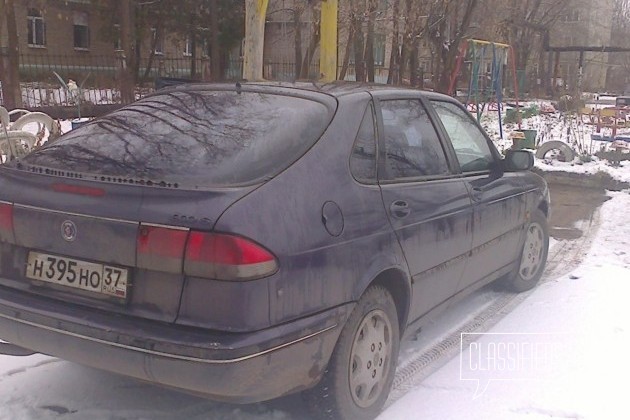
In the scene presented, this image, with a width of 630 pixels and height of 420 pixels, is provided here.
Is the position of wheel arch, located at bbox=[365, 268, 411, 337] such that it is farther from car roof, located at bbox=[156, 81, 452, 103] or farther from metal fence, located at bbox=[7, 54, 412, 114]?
Result: metal fence, located at bbox=[7, 54, 412, 114]

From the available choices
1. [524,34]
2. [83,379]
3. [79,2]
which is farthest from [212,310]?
[524,34]

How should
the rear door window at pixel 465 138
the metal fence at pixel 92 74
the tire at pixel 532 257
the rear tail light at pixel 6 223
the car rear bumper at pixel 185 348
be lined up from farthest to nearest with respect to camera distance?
the metal fence at pixel 92 74, the tire at pixel 532 257, the rear door window at pixel 465 138, the rear tail light at pixel 6 223, the car rear bumper at pixel 185 348

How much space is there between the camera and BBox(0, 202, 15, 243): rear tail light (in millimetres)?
2984

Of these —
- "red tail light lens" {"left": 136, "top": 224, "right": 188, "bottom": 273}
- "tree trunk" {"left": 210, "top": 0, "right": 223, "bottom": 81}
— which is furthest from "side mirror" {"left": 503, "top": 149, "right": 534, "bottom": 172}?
"tree trunk" {"left": 210, "top": 0, "right": 223, "bottom": 81}

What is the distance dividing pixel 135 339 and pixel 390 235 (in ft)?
4.41

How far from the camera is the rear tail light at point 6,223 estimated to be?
298cm

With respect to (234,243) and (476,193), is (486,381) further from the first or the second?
(234,243)

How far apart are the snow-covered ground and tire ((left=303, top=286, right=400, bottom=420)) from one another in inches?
6.2

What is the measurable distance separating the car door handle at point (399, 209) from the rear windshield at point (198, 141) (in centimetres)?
55

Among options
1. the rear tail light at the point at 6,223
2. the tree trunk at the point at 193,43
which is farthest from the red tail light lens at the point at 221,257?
the tree trunk at the point at 193,43

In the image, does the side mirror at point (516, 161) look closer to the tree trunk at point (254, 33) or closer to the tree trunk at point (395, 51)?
the tree trunk at point (254, 33)

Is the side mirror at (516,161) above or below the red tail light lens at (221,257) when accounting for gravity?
above

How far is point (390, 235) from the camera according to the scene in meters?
3.33

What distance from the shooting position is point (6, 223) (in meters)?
3.00
